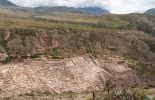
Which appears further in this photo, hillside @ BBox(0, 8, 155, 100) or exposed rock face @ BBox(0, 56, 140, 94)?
hillside @ BBox(0, 8, 155, 100)

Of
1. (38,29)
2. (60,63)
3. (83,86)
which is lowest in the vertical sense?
(83,86)

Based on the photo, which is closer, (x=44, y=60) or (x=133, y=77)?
(x=44, y=60)

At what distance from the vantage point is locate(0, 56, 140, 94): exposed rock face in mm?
84500

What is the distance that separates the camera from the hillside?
284 feet

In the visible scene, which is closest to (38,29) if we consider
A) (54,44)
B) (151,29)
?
(54,44)

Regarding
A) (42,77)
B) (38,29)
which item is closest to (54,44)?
(38,29)

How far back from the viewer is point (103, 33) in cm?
12162

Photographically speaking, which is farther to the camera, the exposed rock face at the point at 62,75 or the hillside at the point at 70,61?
the hillside at the point at 70,61

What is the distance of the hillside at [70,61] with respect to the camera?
86562 mm

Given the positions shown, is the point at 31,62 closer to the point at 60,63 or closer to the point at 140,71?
the point at 60,63

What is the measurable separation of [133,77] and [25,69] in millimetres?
39064

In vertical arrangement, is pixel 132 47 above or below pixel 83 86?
above

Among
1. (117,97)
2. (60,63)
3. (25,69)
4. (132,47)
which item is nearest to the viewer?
(117,97)

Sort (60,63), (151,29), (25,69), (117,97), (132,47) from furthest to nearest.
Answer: (151,29)
(132,47)
(60,63)
(25,69)
(117,97)
